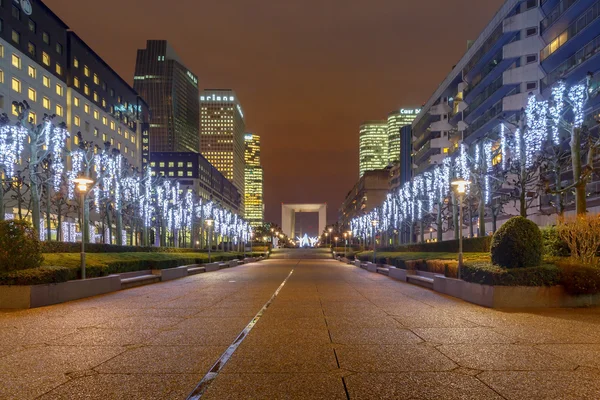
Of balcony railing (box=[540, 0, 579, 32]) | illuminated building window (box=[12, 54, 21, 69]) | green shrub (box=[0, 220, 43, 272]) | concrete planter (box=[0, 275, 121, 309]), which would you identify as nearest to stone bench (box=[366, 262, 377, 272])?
concrete planter (box=[0, 275, 121, 309])

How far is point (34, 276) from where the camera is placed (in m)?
15.6

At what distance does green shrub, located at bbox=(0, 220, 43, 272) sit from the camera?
15.9 m

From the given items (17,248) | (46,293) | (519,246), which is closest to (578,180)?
(519,246)

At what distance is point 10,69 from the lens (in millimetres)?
58469

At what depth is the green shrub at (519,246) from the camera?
50.5 ft

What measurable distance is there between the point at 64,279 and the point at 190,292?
5.24m

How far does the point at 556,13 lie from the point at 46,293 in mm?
50797

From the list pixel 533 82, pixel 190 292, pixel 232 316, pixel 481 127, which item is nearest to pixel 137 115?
pixel 481 127

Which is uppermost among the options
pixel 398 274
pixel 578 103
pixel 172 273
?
pixel 578 103

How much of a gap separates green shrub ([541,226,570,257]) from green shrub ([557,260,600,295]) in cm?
426

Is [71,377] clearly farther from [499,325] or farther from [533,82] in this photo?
[533,82]

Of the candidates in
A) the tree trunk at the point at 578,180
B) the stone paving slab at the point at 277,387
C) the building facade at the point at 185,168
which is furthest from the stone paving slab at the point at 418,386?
the building facade at the point at 185,168

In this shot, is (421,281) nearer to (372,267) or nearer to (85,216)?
(372,267)

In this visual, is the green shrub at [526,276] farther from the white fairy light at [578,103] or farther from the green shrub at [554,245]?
the white fairy light at [578,103]
